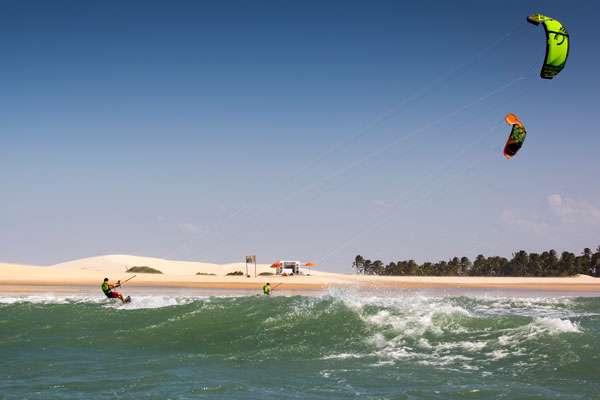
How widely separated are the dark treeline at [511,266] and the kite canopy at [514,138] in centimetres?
4939

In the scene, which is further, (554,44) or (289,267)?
(289,267)

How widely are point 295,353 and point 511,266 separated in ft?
197

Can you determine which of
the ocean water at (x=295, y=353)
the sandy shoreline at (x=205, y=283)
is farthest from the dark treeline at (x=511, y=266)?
the ocean water at (x=295, y=353)

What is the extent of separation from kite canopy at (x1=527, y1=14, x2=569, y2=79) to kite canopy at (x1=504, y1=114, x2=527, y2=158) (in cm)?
193

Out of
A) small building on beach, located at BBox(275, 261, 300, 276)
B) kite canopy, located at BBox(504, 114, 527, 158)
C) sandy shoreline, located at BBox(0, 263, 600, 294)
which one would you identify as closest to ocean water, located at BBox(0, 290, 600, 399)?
kite canopy, located at BBox(504, 114, 527, 158)

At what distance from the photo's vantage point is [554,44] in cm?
1542

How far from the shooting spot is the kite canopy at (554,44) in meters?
15.4

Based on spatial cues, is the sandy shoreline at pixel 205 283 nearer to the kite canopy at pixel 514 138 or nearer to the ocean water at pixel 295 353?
the ocean water at pixel 295 353

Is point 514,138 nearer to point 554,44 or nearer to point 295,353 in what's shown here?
point 554,44

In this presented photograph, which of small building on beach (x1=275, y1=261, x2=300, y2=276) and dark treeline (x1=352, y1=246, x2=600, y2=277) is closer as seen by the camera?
small building on beach (x1=275, y1=261, x2=300, y2=276)

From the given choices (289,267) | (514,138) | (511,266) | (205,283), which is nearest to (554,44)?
(514,138)

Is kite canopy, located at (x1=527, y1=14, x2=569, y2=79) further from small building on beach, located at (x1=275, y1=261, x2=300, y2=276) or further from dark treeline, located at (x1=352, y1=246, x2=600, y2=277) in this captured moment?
dark treeline, located at (x1=352, y1=246, x2=600, y2=277)

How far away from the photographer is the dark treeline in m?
62.0

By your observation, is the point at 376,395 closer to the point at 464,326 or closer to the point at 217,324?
the point at 464,326
